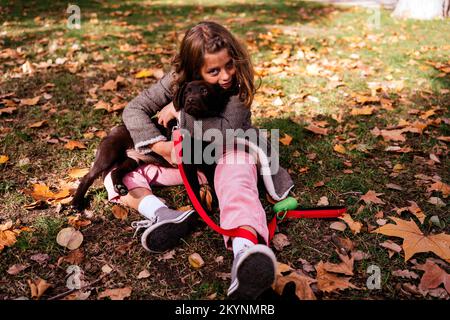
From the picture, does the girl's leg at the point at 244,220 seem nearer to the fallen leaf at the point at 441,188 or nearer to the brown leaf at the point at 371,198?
the brown leaf at the point at 371,198

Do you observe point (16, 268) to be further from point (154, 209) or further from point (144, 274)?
point (154, 209)

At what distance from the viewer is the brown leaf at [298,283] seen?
191cm

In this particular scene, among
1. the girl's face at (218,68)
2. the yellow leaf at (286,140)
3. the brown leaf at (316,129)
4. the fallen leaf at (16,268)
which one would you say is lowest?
the fallen leaf at (16,268)

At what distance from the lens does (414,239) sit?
7.27ft

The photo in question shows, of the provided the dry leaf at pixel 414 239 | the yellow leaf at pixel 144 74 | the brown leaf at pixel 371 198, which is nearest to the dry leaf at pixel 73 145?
the yellow leaf at pixel 144 74

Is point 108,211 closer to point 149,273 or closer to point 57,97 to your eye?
point 149,273

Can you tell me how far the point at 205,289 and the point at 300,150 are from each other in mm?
1740

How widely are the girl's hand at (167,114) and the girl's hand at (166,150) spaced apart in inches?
6.3

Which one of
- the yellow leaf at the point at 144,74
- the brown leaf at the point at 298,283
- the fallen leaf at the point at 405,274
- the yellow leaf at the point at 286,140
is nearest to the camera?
the brown leaf at the point at 298,283

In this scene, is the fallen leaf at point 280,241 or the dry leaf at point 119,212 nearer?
the fallen leaf at point 280,241

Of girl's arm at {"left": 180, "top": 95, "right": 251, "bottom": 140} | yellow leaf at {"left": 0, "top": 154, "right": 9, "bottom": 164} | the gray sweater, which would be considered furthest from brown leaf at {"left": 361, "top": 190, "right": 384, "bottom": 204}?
yellow leaf at {"left": 0, "top": 154, "right": 9, "bottom": 164}

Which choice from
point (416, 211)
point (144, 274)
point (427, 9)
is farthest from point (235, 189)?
point (427, 9)

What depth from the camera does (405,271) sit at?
2068 millimetres
